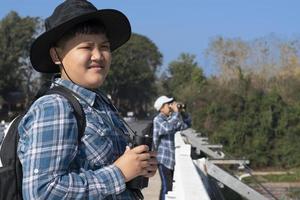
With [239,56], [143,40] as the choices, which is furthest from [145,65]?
[239,56]

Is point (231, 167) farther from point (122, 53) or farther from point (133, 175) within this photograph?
point (122, 53)

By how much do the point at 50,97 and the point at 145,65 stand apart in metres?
98.4

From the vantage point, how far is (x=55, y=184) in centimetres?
216

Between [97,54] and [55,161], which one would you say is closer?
[55,161]

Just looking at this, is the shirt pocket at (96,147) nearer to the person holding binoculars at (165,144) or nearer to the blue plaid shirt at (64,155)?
the blue plaid shirt at (64,155)

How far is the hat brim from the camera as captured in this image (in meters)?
2.41

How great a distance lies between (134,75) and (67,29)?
90.5m

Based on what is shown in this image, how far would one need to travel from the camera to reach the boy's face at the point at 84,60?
2424mm

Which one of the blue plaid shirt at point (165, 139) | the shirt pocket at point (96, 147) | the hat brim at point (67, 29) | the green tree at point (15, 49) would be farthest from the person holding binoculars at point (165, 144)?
the green tree at point (15, 49)

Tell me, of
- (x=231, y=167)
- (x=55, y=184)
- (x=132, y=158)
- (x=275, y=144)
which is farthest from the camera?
(x=275, y=144)

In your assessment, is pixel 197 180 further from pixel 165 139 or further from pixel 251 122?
pixel 251 122

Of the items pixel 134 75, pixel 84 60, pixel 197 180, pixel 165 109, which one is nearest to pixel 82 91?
pixel 84 60

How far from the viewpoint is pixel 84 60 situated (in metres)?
2.42

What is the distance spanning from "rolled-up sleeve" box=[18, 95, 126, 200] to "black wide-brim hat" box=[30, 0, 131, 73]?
28 centimetres
